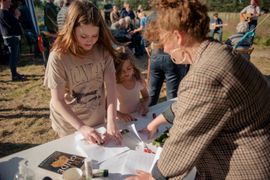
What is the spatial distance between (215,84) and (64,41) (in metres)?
1.01

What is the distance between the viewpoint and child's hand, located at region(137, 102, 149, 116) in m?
2.14

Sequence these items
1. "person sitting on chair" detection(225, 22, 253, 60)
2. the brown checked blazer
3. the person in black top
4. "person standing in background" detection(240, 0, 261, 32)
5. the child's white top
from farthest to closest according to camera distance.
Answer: "person standing in background" detection(240, 0, 261, 32) → the person in black top → "person sitting on chair" detection(225, 22, 253, 60) → the child's white top → the brown checked blazer

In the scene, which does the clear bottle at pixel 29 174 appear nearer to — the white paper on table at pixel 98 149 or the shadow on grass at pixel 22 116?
the white paper on table at pixel 98 149

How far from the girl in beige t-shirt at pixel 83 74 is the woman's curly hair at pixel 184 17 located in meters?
0.65

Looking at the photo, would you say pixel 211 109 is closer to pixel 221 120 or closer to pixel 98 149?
pixel 221 120

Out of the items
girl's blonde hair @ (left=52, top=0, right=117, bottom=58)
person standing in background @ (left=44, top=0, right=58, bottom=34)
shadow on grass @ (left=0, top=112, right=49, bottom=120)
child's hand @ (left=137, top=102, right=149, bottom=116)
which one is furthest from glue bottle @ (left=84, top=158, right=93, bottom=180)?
person standing in background @ (left=44, top=0, right=58, bottom=34)

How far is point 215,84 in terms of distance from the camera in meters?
0.91

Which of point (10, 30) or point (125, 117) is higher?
point (10, 30)

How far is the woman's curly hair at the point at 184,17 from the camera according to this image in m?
1.04

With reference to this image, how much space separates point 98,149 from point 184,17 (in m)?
0.94

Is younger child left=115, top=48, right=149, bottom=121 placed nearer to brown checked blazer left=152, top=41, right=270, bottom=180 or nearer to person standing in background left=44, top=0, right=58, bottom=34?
brown checked blazer left=152, top=41, right=270, bottom=180

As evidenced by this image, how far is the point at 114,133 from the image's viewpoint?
175 cm

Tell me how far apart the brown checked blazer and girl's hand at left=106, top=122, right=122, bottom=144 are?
67cm

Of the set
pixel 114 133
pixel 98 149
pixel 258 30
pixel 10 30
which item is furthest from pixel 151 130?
pixel 258 30
